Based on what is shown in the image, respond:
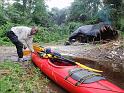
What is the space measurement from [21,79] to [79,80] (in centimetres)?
254

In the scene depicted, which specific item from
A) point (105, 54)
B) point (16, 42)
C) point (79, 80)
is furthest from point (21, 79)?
point (105, 54)

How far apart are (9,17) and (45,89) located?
20.1 m

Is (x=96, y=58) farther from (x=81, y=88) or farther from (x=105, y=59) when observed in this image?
(x=81, y=88)

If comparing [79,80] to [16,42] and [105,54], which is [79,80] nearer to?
[16,42]

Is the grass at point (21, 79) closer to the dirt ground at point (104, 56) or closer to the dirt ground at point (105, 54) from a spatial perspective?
the dirt ground at point (104, 56)

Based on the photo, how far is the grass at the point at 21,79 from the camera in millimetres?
8570

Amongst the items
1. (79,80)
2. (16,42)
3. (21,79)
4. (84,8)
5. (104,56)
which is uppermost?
(84,8)

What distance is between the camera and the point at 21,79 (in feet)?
32.5

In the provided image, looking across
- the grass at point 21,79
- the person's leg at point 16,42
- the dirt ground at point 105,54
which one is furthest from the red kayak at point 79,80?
the dirt ground at point 105,54

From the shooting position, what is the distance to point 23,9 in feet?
110

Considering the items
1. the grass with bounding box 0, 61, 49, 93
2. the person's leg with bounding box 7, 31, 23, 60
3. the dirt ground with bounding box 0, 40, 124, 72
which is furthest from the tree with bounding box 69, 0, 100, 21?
the grass with bounding box 0, 61, 49, 93

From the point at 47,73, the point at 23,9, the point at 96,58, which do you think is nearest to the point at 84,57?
the point at 96,58

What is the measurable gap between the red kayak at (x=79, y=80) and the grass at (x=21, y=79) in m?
0.52

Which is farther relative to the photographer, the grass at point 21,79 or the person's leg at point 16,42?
the person's leg at point 16,42
